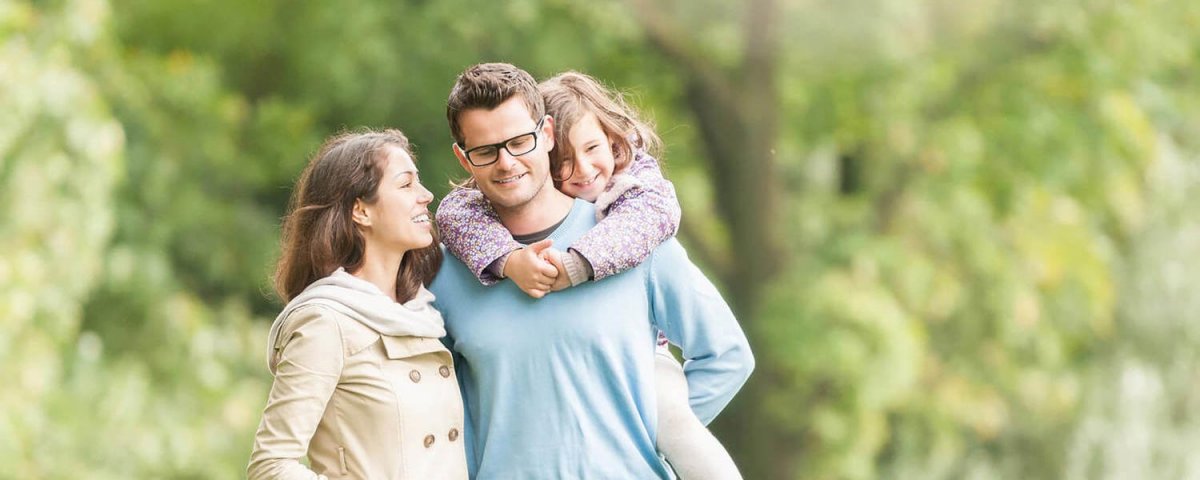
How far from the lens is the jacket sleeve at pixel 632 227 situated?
9.35ft

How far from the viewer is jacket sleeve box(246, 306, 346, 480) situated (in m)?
2.64

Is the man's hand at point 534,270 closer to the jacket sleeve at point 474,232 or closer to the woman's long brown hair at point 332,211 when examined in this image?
the jacket sleeve at point 474,232

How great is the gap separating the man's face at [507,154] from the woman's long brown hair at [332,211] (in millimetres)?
153

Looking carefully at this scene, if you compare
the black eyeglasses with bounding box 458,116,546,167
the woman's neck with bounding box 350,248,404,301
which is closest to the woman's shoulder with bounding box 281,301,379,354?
the woman's neck with bounding box 350,248,404,301

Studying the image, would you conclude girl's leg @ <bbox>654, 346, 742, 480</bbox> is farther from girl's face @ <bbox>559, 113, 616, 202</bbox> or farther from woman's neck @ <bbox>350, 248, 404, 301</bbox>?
woman's neck @ <bbox>350, 248, 404, 301</bbox>

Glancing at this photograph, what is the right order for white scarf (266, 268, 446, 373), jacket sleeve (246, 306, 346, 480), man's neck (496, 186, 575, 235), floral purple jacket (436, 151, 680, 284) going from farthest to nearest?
1. man's neck (496, 186, 575, 235)
2. floral purple jacket (436, 151, 680, 284)
3. white scarf (266, 268, 446, 373)
4. jacket sleeve (246, 306, 346, 480)

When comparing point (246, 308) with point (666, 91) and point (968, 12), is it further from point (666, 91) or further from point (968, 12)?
point (968, 12)

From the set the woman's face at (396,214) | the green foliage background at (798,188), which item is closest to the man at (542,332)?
the woman's face at (396,214)

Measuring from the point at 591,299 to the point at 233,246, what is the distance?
6.74m

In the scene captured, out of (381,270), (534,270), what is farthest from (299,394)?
(534,270)

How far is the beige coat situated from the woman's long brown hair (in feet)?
0.48

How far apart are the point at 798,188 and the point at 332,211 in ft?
25.7

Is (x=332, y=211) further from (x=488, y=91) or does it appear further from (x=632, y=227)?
(x=632, y=227)

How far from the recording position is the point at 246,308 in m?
9.27
